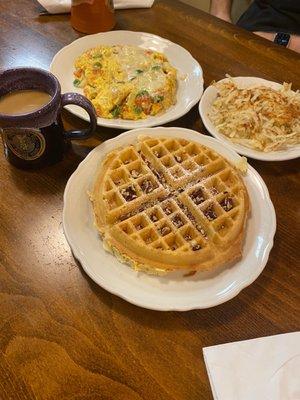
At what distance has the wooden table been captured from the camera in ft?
2.81

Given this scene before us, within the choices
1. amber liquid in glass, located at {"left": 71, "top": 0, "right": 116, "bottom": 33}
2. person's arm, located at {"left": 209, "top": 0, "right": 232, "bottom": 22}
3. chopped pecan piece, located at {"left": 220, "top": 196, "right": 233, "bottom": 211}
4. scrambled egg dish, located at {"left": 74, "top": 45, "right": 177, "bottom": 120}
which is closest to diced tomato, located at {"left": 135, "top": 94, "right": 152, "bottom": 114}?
scrambled egg dish, located at {"left": 74, "top": 45, "right": 177, "bottom": 120}

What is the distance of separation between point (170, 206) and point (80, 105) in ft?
1.26

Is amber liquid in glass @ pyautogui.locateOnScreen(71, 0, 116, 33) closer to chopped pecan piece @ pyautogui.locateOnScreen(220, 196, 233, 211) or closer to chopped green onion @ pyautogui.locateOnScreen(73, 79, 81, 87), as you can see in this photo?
chopped green onion @ pyautogui.locateOnScreen(73, 79, 81, 87)

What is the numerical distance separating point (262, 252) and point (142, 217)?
316 mm

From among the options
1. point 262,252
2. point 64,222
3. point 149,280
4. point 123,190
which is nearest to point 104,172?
point 123,190

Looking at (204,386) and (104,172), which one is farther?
(104,172)

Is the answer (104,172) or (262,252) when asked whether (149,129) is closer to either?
(104,172)

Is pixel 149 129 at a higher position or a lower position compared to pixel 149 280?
higher

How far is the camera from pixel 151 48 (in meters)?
1.69

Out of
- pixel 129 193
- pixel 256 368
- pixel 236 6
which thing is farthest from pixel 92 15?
pixel 256 368

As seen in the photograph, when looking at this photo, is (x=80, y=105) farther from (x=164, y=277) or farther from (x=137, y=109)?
(x=164, y=277)

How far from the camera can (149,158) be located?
1.21 meters

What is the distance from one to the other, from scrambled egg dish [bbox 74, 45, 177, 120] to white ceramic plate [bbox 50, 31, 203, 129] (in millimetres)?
30

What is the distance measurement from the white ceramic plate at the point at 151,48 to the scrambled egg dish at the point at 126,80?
30 mm
